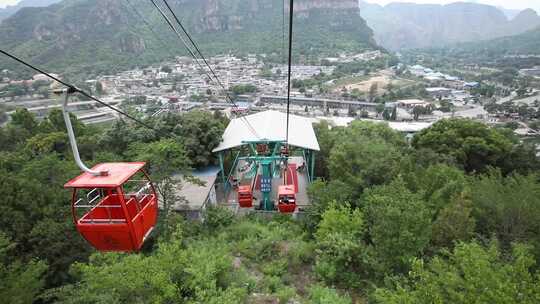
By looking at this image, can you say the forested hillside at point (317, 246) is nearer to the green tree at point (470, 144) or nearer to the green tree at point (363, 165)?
the green tree at point (363, 165)

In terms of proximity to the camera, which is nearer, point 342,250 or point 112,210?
point 112,210

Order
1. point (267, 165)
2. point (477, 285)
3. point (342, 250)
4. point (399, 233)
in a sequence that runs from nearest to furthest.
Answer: point (477, 285)
point (399, 233)
point (342, 250)
point (267, 165)

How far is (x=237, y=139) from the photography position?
1980cm

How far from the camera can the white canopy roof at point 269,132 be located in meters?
19.0

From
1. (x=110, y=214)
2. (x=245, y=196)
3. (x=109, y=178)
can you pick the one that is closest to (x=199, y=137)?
(x=245, y=196)

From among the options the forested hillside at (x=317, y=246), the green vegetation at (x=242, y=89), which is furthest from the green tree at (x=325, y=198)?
the green vegetation at (x=242, y=89)

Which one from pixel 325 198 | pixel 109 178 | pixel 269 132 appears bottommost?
pixel 325 198

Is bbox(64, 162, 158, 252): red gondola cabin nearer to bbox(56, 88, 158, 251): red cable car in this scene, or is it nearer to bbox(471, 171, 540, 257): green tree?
bbox(56, 88, 158, 251): red cable car

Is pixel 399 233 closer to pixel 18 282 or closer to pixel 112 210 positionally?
pixel 112 210

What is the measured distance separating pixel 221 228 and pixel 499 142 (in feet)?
71.5

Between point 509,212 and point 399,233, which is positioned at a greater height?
point 399,233

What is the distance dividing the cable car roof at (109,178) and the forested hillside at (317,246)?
3.28 m

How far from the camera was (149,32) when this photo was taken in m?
103

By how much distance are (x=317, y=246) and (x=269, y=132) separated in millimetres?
9315
